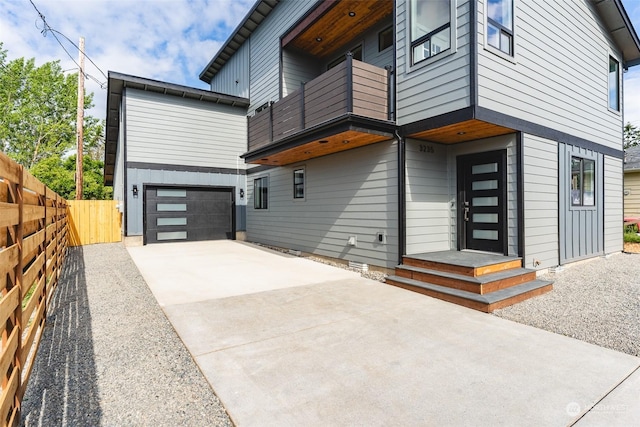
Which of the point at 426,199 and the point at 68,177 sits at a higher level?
the point at 68,177

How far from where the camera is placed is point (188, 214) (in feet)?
37.7

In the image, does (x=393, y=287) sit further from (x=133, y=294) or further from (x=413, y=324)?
(x=133, y=294)

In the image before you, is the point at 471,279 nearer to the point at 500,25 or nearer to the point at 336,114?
the point at 336,114

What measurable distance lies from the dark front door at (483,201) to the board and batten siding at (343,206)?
1490mm

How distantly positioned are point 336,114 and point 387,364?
14.9 feet

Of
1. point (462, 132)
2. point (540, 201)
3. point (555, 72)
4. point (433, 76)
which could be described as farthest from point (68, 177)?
point (555, 72)

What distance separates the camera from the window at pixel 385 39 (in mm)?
7906

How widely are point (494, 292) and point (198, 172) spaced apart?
32.8 feet

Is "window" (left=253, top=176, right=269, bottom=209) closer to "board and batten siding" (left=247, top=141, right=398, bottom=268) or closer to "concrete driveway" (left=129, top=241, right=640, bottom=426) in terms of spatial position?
"board and batten siding" (left=247, top=141, right=398, bottom=268)

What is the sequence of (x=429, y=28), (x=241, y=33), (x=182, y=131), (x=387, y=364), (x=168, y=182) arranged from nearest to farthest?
(x=387, y=364)
(x=429, y=28)
(x=168, y=182)
(x=182, y=131)
(x=241, y=33)

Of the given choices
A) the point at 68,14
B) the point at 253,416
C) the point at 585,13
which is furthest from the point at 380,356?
the point at 68,14

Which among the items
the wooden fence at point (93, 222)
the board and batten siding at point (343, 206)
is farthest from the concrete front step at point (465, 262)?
the wooden fence at point (93, 222)

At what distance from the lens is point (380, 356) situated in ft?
9.77

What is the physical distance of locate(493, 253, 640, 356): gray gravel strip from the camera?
3529 mm
